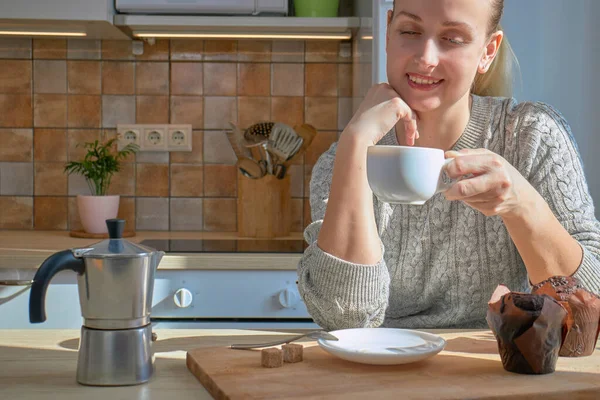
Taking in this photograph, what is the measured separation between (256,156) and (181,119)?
330mm

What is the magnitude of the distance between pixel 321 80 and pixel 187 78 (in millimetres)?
461

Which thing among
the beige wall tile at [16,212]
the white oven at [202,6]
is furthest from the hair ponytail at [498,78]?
the beige wall tile at [16,212]

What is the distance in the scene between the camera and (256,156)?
2.62 meters

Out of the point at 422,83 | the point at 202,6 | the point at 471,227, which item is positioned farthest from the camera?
the point at 202,6

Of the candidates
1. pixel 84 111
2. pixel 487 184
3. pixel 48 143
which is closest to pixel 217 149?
pixel 84 111

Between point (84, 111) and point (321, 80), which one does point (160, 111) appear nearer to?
point (84, 111)

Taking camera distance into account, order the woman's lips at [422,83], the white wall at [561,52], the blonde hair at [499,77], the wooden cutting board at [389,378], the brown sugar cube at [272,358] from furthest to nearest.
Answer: the white wall at [561,52], the blonde hair at [499,77], the woman's lips at [422,83], the brown sugar cube at [272,358], the wooden cutting board at [389,378]

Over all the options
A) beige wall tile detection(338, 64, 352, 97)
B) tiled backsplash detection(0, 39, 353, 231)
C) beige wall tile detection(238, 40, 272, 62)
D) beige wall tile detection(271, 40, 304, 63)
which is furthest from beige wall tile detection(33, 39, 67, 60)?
beige wall tile detection(338, 64, 352, 97)

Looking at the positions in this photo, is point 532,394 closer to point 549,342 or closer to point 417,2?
point 549,342

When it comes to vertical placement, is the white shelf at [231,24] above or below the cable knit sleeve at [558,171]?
above

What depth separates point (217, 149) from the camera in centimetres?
276

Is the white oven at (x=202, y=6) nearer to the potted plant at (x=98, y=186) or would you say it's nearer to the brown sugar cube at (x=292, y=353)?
the potted plant at (x=98, y=186)

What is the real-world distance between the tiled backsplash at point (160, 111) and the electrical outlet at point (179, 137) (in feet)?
0.08

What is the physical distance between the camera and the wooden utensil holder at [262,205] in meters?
2.52
